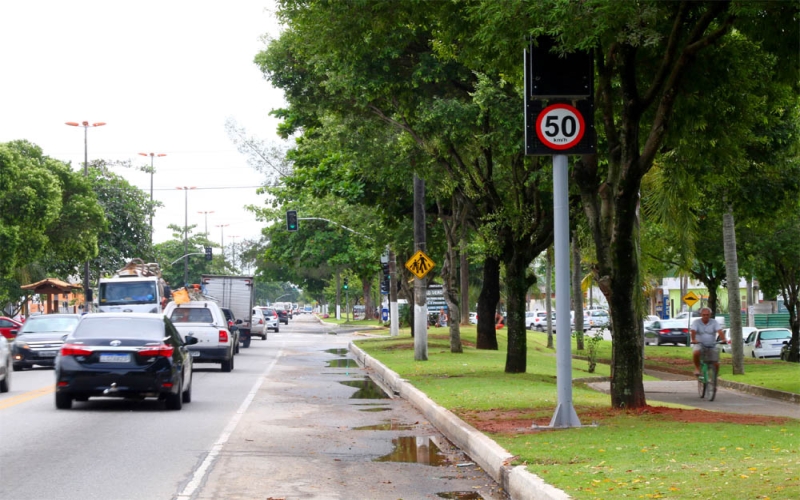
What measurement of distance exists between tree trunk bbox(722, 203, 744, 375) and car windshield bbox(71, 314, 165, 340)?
52.1ft

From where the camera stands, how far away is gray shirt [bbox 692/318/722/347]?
20000 mm

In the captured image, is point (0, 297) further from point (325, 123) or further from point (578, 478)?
point (578, 478)

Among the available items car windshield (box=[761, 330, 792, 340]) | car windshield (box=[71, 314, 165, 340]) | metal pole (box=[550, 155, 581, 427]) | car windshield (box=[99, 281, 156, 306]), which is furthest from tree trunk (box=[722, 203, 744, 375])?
car windshield (box=[99, 281, 156, 306])

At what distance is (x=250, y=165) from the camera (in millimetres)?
63938

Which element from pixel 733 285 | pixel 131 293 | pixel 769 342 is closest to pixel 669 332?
pixel 769 342

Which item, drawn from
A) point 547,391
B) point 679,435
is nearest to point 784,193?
point 547,391

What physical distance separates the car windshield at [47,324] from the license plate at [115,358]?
13.8 metres

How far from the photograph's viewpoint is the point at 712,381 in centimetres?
2048

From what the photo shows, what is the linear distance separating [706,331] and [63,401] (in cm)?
1193

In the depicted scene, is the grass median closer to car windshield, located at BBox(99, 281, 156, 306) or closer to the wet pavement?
the wet pavement

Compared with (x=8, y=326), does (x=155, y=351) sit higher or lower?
lower

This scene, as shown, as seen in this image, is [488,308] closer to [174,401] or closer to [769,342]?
[769,342]

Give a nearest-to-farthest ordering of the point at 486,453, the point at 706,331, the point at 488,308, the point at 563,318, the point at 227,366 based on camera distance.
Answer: the point at 486,453 < the point at 563,318 < the point at 706,331 < the point at 227,366 < the point at 488,308

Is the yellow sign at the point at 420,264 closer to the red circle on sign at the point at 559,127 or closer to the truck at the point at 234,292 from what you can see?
the red circle on sign at the point at 559,127
